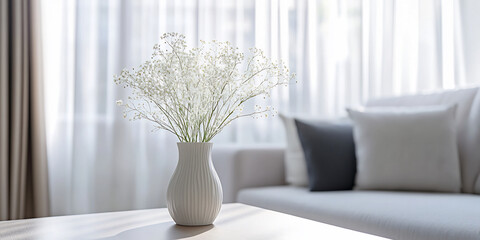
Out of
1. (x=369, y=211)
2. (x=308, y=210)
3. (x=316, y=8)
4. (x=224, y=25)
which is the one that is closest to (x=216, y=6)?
(x=224, y=25)

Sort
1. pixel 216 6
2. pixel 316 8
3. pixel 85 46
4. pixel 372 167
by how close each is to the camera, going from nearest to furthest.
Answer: pixel 372 167, pixel 85 46, pixel 216 6, pixel 316 8

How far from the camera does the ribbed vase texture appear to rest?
1.15m

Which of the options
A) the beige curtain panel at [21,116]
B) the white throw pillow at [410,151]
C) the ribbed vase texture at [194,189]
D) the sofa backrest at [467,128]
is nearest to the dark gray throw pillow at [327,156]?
the white throw pillow at [410,151]

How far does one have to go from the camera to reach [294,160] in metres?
2.27

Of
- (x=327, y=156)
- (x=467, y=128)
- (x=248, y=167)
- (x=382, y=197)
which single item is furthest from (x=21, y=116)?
(x=467, y=128)

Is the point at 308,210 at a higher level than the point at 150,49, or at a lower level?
lower

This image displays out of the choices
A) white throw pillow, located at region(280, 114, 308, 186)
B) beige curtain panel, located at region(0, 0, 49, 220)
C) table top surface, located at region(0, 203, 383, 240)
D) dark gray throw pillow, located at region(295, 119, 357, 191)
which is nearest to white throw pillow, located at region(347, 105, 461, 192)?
dark gray throw pillow, located at region(295, 119, 357, 191)

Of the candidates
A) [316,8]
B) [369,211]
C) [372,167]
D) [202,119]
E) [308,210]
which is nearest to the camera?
[202,119]

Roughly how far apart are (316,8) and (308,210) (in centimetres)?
193

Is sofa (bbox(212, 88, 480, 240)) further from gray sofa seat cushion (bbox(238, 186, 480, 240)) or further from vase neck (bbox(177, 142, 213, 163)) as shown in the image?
vase neck (bbox(177, 142, 213, 163))

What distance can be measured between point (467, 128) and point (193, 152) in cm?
146

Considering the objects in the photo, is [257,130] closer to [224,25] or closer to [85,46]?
[224,25]

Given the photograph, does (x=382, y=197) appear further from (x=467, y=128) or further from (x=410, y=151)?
(x=467, y=128)

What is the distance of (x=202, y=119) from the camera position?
1.20 meters
